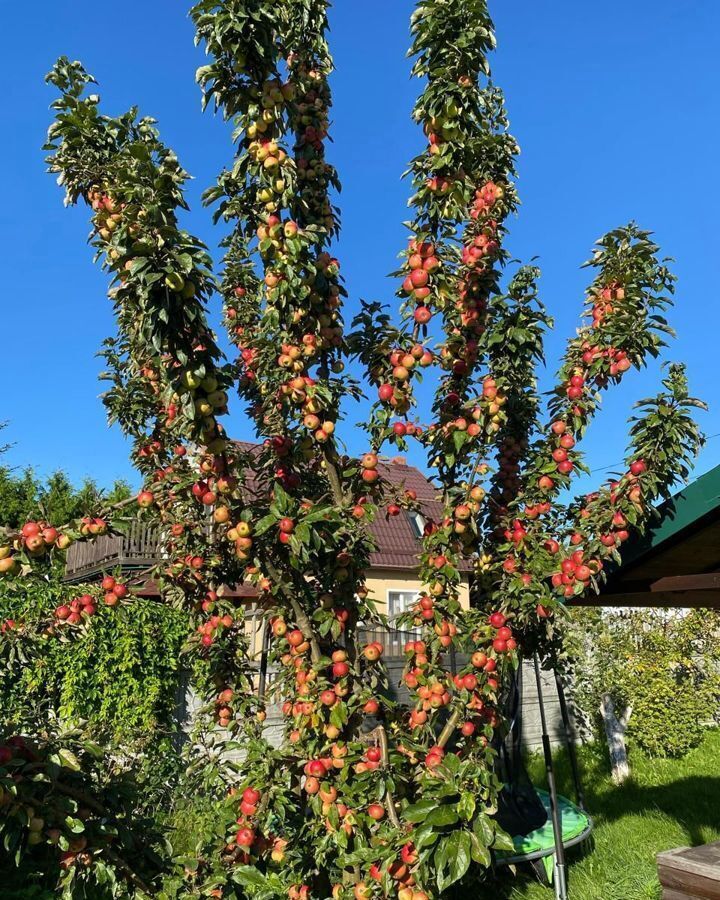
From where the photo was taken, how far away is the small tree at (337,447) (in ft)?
8.17

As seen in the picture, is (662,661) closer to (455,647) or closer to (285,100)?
(455,647)

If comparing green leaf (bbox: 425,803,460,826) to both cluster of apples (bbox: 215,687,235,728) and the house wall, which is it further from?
the house wall

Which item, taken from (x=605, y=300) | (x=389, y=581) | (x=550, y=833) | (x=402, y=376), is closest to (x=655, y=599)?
(x=605, y=300)

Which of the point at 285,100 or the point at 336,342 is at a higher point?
the point at 285,100

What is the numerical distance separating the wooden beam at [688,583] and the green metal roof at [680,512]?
34 cm

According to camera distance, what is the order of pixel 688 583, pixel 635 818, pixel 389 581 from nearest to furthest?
1. pixel 688 583
2. pixel 635 818
3. pixel 389 581

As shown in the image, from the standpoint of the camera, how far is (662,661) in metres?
10.4

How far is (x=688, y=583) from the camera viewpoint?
366 centimetres

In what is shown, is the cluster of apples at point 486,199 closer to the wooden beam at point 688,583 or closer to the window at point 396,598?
the wooden beam at point 688,583

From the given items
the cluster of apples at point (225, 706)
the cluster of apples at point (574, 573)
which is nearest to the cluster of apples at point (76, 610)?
the cluster of apples at point (225, 706)

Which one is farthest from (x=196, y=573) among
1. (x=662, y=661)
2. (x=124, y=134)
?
(x=662, y=661)

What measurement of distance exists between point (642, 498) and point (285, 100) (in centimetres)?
231

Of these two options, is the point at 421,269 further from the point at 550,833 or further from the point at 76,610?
the point at 550,833

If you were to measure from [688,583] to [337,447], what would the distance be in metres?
2.03
